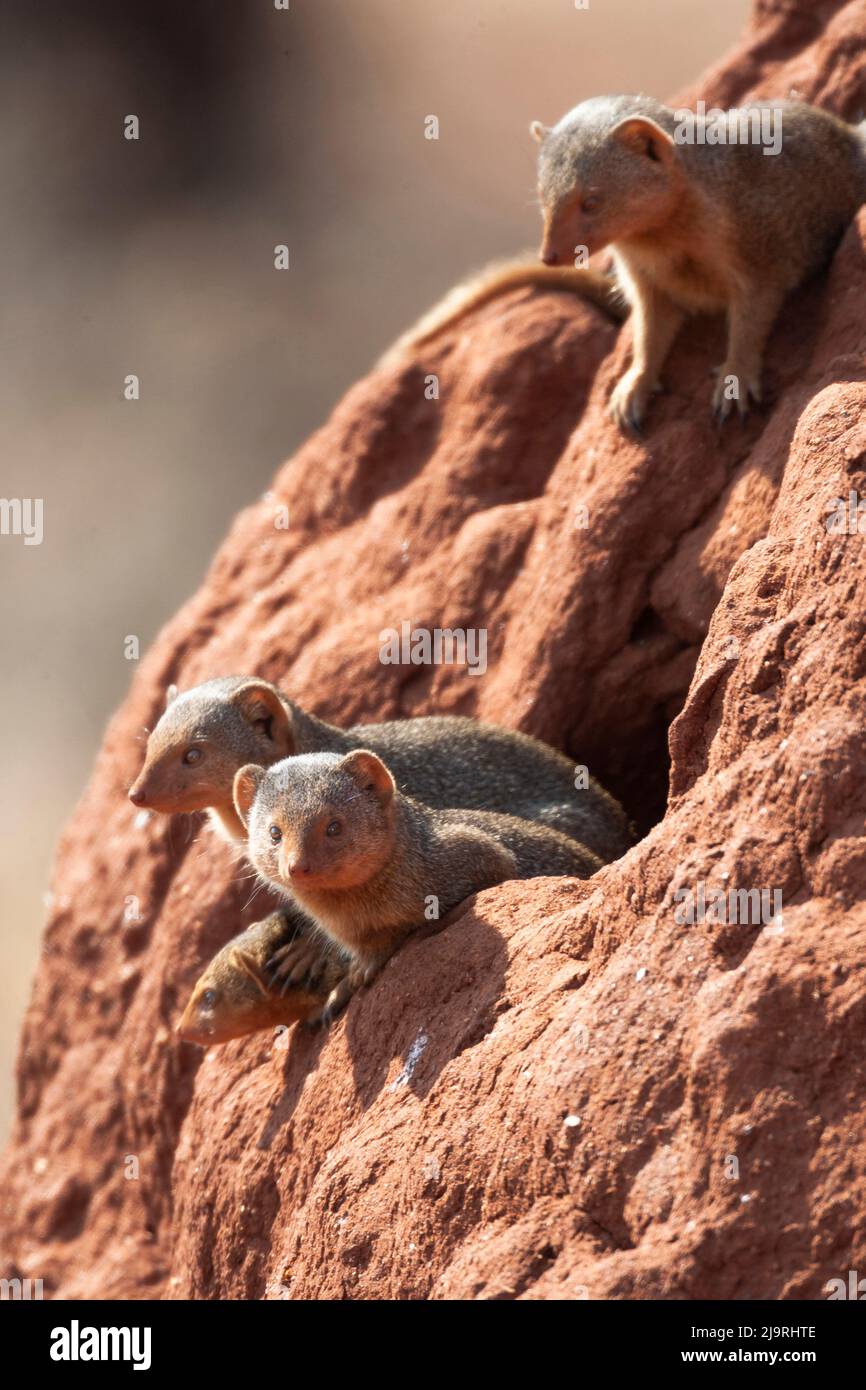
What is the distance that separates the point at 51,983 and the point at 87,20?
14927 mm

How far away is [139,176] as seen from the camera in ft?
66.7

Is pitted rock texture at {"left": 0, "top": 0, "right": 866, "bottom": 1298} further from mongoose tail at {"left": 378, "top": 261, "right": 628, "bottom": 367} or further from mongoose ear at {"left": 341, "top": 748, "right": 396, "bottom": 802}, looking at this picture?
mongoose ear at {"left": 341, "top": 748, "right": 396, "bottom": 802}

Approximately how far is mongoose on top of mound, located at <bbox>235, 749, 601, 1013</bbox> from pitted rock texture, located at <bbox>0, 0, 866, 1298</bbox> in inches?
6.3

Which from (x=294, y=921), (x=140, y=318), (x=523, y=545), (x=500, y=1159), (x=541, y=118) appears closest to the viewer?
(x=500, y=1159)

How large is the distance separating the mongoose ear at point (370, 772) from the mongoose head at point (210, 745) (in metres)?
0.86

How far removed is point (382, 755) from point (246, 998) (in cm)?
101

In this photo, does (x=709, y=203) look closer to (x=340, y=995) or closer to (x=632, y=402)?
A: (x=632, y=402)

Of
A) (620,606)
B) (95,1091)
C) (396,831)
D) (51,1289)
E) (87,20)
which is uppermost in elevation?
(87,20)

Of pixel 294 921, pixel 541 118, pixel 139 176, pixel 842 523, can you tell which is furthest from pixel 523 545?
pixel 139 176

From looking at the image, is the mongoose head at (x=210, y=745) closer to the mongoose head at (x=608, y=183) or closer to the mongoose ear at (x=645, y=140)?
the mongoose head at (x=608, y=183)

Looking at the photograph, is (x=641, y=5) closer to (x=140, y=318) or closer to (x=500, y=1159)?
(x=140, y=318)

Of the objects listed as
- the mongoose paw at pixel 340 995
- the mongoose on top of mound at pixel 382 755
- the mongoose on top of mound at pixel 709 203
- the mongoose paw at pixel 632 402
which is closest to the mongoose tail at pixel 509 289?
the mongoose paw at pixel 632 402

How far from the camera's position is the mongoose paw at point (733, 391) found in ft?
20.0

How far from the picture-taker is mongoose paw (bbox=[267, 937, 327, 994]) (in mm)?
5594
